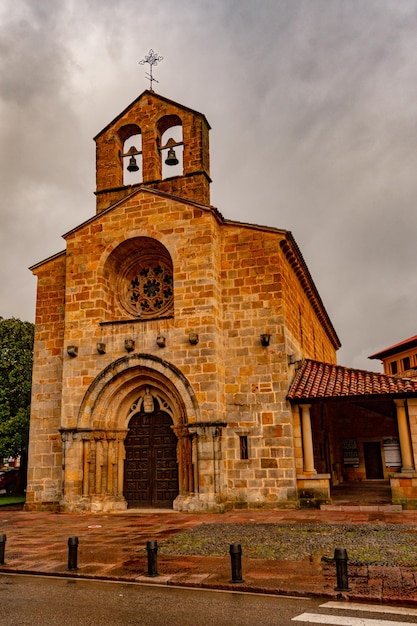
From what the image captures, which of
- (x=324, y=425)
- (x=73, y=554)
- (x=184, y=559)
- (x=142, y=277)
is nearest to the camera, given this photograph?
(x=73, y=554)

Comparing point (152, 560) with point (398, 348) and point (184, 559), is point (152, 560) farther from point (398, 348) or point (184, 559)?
point (398, 348)

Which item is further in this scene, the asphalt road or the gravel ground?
the gravel ground

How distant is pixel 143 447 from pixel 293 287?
7.22 metres

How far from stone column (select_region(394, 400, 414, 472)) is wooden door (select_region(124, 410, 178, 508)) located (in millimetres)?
6310

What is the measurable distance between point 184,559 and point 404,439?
831 centimetres

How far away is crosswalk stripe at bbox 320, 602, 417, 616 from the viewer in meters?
5.92

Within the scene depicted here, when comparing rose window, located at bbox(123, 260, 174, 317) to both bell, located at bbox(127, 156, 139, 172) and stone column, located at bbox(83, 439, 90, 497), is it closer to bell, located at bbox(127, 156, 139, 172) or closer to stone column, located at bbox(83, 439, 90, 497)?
bell, located at bbox(127, 156, 139, 172)

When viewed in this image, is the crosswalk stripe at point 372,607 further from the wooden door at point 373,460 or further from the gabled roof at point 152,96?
the wooden door at point 373,460

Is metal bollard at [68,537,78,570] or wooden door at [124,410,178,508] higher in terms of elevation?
wooden door at [124,410,178,508]

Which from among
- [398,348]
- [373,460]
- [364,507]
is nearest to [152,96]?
[364,507]

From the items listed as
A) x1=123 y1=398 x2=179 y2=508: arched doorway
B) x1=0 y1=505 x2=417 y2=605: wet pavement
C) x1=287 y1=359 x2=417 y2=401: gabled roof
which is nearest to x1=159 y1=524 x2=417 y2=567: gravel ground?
x1=0 y1=505 x2=417 y2=605: wet pavement

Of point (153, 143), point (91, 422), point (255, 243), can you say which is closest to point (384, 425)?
point (255, 243)

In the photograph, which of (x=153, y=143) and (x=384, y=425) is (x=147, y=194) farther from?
(x=384, y=425)

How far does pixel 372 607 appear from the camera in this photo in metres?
6.11
